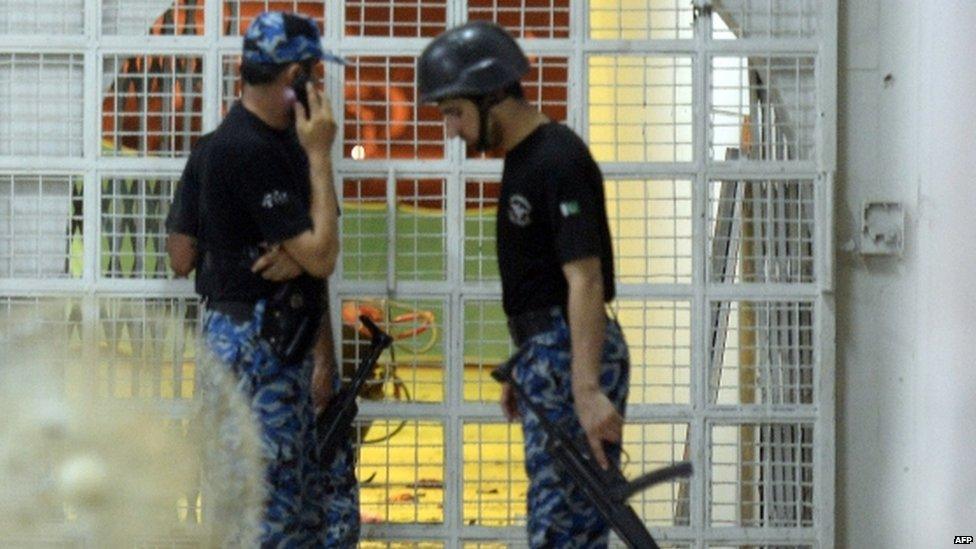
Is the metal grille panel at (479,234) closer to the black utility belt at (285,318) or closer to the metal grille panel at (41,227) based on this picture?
the black utility belt at (285,318)

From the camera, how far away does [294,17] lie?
432 cm

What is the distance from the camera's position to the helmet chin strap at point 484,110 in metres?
4.05

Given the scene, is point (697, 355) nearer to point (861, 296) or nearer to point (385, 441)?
point (861, 296)

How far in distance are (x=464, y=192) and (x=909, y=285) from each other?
1453 mm

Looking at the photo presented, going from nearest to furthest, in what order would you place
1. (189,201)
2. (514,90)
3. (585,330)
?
(585,330) → (514,90) → (189,201)

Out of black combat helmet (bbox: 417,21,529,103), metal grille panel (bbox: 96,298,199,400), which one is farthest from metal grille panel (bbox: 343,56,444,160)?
metal grille panel (bbox: 96,298,199,400)

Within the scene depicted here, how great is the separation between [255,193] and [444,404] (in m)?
1.31

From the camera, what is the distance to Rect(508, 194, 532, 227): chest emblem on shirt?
3.96m

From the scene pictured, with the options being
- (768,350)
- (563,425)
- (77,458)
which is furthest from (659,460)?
Answer: (77,458)

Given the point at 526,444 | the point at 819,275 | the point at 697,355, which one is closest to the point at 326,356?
the point at 526,444

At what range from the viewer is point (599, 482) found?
3.90 meters

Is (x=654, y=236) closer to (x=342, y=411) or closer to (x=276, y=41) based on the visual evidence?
(x=342, y=411)

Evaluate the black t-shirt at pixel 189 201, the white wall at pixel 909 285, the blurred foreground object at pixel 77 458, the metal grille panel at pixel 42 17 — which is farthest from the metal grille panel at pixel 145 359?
the white wall at pixel 909 285

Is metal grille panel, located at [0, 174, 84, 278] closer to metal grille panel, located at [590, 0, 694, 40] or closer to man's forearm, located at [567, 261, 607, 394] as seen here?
metal grille panel, located at [590, 0, 694, 40]
